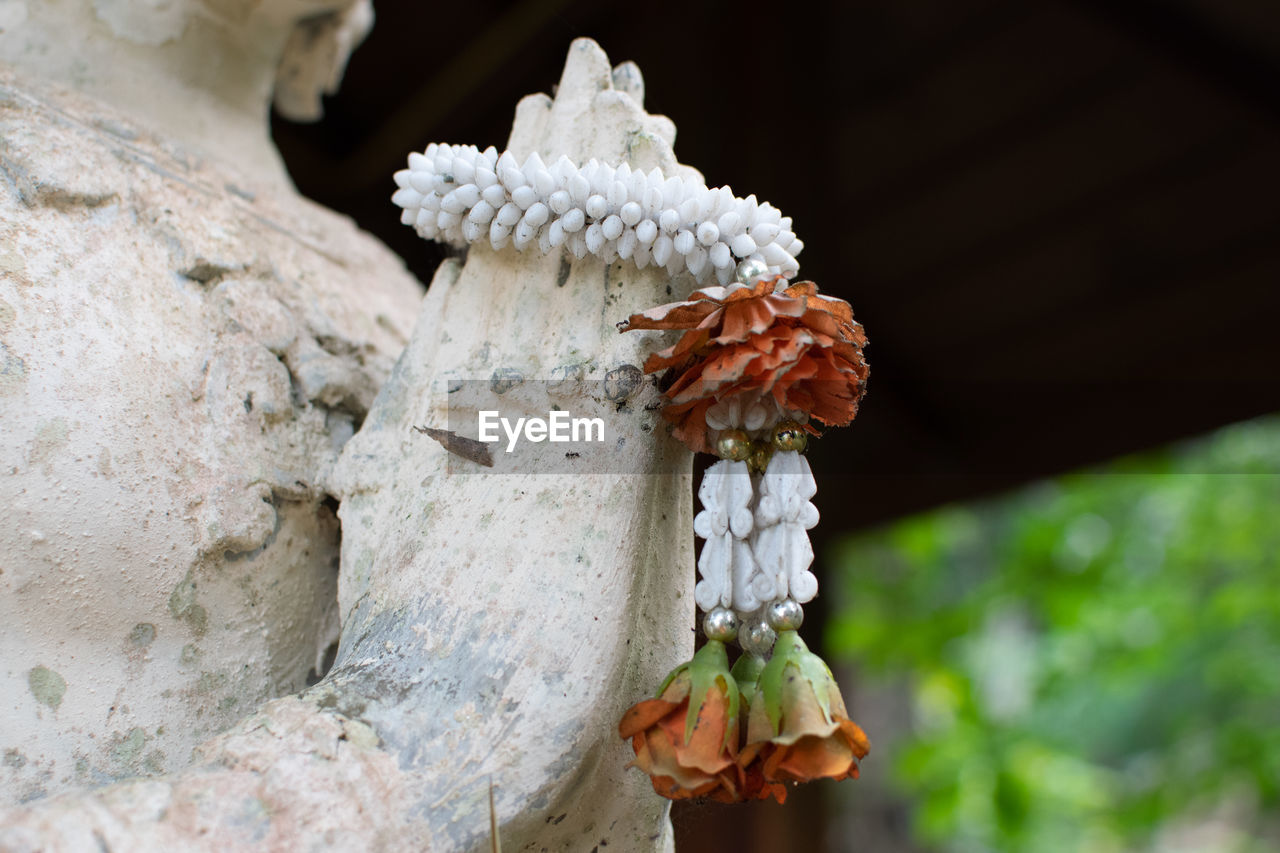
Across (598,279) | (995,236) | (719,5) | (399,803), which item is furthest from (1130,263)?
(399,803)

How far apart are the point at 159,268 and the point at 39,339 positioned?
0.10m

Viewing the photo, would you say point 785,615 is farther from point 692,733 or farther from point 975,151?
point 975,151

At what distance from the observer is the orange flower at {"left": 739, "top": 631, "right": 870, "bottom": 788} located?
0.51 meters

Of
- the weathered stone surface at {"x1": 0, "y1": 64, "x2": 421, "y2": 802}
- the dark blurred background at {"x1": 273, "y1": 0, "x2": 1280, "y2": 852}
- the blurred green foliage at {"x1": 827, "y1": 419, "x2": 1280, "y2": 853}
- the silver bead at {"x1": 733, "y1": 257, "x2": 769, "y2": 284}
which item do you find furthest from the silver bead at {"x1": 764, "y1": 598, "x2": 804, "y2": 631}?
the blurred green foliage at {"x1": 827, "y1": 419, "x2": 1280, "y2": 853}

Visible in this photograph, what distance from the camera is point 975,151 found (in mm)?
2148

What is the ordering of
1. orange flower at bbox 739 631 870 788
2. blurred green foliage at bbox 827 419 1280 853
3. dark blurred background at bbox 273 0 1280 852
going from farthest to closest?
blurred green foliage at bbox 827 419 1280 853 → dark blurred background at bbox 273 0 1280 852 → orange flower at bbox 739 631 870 788

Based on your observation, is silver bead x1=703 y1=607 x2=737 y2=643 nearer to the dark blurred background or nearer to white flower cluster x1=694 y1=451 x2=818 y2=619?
white flower cluster x1=694 y1=451 x2=818 y2=619

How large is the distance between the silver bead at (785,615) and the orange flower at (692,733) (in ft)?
0.12

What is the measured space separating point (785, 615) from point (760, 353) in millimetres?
143

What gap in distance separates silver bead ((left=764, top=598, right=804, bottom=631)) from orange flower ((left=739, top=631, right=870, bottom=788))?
0.01m

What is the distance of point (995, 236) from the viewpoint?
229 cm

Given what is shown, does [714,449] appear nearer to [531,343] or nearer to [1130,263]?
[531,343]

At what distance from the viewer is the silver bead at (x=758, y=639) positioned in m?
0.57

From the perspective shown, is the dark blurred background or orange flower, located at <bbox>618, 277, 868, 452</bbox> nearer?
orange flower, located at <bbox>618, 277, 868, 452</bbox>
